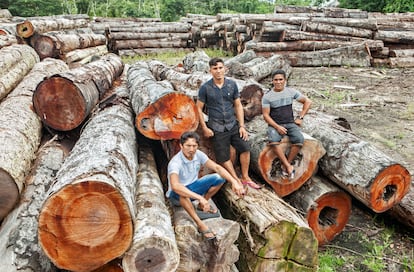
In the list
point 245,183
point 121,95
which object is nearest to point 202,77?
point 121,95

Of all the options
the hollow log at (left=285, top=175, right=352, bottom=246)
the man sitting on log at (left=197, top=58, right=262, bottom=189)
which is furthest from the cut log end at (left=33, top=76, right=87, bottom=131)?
the hollow log at (left=285, top=175, right=352, bottom=246)

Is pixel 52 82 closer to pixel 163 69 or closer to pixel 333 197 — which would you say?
pixel 163 69

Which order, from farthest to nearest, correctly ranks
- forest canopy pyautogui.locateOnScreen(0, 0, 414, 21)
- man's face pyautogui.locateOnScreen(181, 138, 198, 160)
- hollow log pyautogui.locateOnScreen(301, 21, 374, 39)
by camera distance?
1. forest canopy pyautogui.locateOnScreen(0, 0, 414, 21)
2. hollow log pyautogui.locateOnScreen(301, 21, 374, 39)
3. man's face pyautogui.locateOnScreen(181, 138, 198, 160)

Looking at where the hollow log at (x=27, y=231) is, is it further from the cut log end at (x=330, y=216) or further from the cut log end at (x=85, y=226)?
the cut log end at (x=330, y=216)

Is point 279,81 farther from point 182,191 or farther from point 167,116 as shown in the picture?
point 182,191

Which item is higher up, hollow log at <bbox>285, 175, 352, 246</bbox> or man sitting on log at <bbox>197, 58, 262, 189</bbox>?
man sitting on log at <bbox>197, 58, 262, 189</bbox>

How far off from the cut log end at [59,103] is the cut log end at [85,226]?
8.14 ft

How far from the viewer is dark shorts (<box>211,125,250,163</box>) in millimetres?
5043

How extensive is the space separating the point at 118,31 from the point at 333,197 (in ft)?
55.1

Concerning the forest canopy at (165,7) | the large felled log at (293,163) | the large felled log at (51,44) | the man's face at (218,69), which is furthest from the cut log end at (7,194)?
the forest canopy at (165,7)

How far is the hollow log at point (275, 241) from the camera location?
4004mm

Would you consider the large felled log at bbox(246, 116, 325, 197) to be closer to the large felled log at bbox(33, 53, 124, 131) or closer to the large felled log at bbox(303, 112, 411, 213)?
the large felled log at bbox(303, 112, 411, 213)

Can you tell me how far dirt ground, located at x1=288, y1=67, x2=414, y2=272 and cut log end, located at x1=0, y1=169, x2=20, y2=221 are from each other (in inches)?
154

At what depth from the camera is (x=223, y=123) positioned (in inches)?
200
